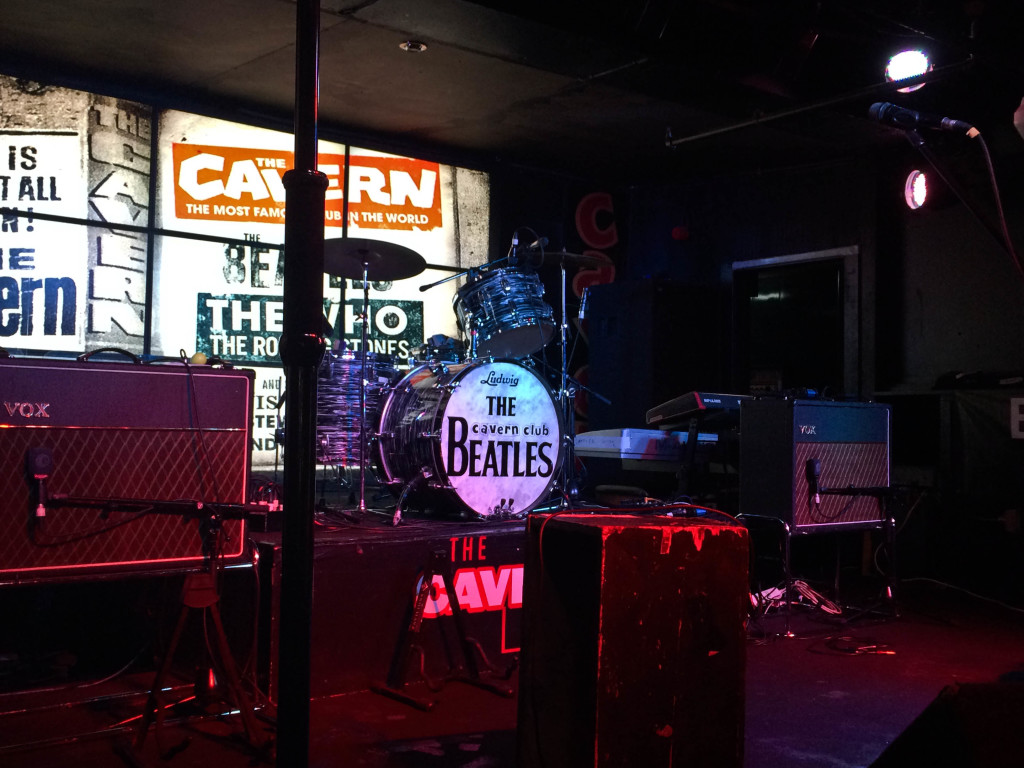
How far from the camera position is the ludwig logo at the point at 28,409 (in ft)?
9.81

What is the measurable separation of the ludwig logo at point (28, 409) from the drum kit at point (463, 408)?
1.76 metres

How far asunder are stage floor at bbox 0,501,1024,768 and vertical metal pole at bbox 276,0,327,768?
1290 mm

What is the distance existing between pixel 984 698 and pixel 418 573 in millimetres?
2269

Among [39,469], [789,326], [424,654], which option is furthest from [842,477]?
[39,469]

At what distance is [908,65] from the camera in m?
5.13

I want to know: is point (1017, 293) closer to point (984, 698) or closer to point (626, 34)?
point (626, 34)

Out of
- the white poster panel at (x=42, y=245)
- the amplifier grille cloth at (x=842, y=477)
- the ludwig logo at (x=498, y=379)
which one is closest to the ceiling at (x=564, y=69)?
the white poster panel at (x=42, y=245)

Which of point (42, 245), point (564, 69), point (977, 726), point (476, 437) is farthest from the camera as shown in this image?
point (42, 245)

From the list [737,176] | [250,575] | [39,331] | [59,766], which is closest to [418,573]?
[250,575]

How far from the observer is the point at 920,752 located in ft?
9.12

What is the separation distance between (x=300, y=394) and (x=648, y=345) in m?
6.38

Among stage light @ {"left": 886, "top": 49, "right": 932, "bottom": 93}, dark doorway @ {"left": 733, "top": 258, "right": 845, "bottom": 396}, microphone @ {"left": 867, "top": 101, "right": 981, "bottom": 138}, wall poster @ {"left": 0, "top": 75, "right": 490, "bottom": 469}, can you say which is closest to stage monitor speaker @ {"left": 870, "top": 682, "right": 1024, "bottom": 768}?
microphone @ {"left": 867, "top": 101, "right": 981, "bottom": 138}

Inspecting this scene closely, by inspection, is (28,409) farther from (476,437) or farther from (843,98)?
(843,98)

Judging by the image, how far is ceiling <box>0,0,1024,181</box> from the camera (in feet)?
15.0
